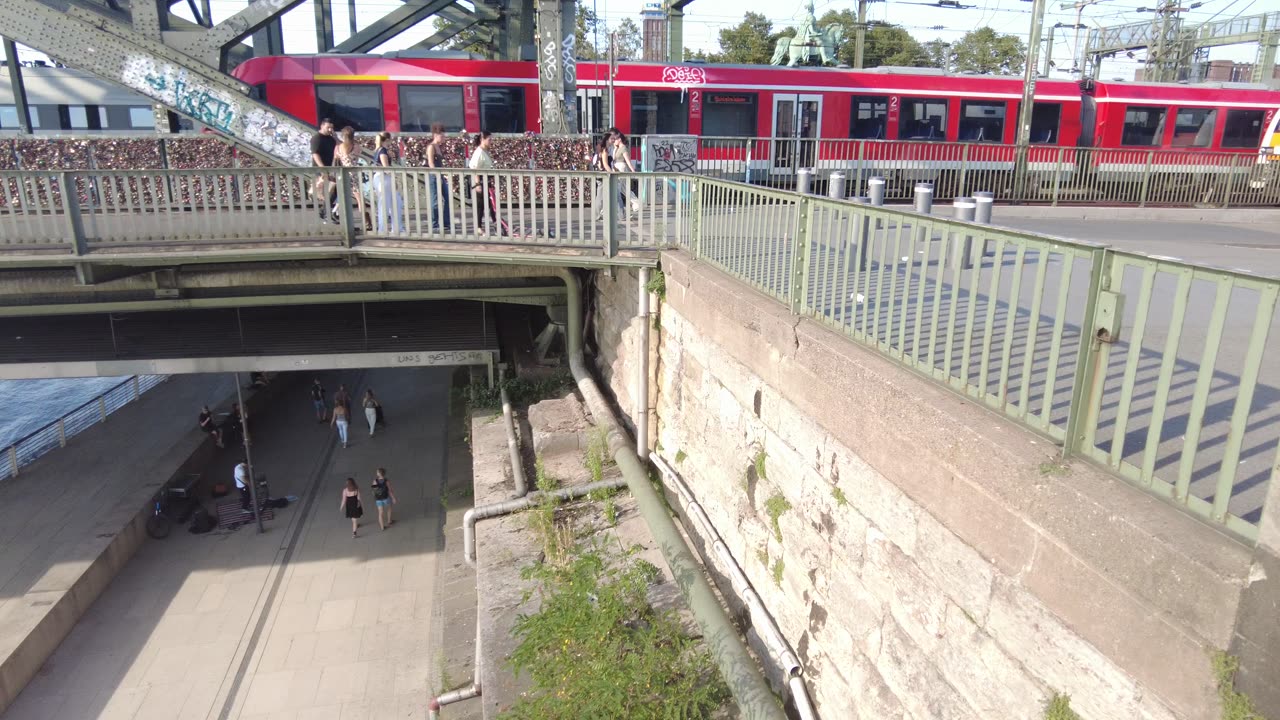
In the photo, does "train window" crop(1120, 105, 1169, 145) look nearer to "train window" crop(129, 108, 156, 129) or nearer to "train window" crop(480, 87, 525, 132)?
"train window" crop(480, 87, 525, 132)

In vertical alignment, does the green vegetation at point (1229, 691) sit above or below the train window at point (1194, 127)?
below

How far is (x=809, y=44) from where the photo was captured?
25156mm

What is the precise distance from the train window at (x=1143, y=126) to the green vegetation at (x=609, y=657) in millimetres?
18472

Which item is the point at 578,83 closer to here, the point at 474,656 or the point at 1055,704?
the point at 474,656

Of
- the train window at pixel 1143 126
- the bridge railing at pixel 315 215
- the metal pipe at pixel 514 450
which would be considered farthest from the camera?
the train window at pixel 1143 126

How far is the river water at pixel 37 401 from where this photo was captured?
25.7 m

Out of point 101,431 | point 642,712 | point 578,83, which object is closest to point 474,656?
point 642,712

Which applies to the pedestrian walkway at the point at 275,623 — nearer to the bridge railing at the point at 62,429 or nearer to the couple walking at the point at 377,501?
the couple walking at the point at 377,501

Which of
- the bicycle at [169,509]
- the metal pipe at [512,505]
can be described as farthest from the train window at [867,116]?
the bicycle at [169,509]

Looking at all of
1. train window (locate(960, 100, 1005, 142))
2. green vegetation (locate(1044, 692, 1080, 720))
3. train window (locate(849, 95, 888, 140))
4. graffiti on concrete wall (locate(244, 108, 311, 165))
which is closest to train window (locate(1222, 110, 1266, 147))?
train window (locate(960, 100, 1005, 142))

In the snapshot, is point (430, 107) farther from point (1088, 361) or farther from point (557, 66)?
point (1088, 361)

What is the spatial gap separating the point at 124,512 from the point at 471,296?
8042 millimetres

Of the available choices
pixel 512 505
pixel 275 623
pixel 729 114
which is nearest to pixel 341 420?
pixel 275 623

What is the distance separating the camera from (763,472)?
19.0 feet
